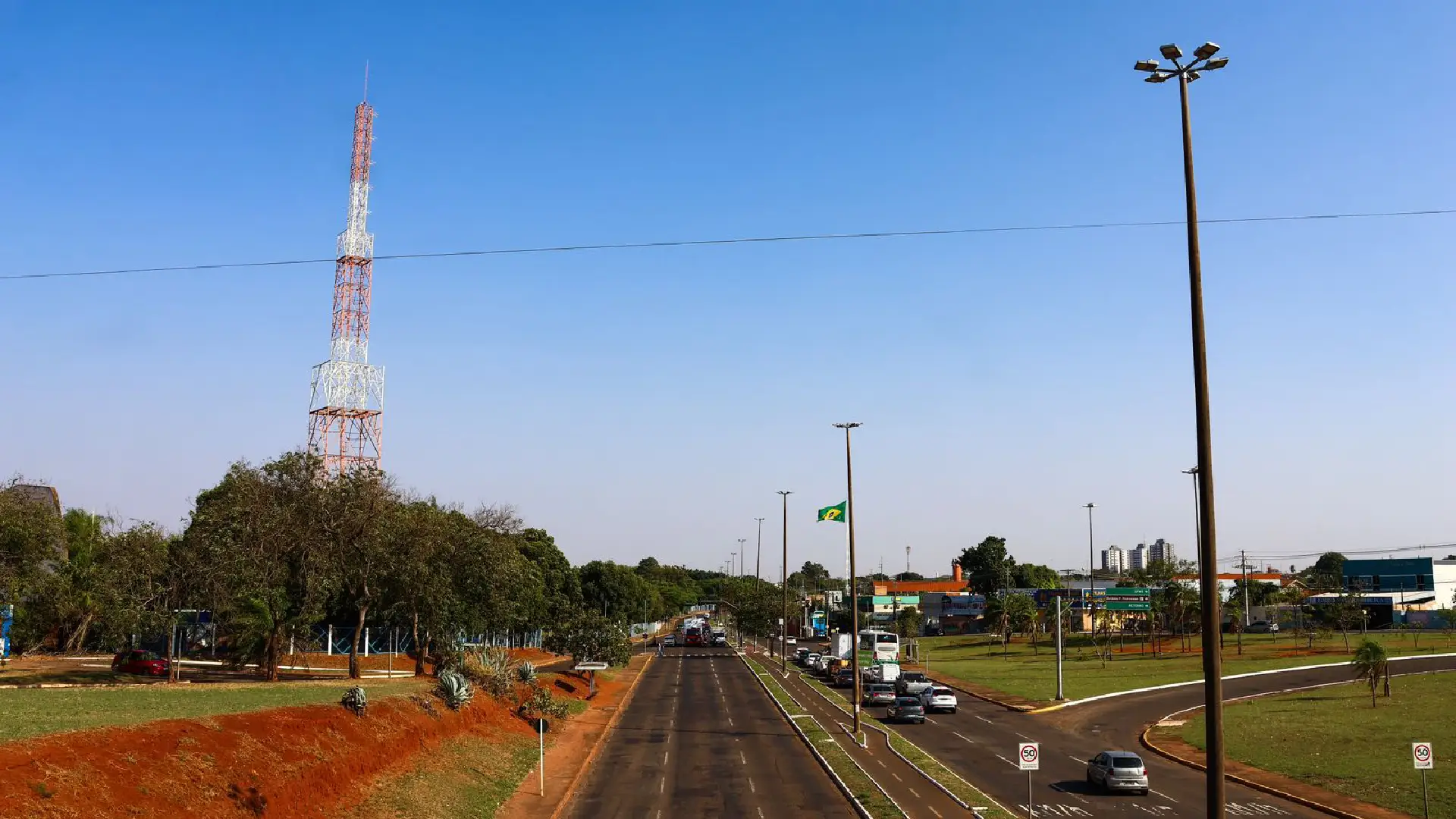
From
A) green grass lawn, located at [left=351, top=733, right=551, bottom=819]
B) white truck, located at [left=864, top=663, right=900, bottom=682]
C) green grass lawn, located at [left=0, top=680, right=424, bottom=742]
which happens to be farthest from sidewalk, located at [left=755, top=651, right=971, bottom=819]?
green grass lawn, located at [left=0, top=680, right=424, bottom=742]

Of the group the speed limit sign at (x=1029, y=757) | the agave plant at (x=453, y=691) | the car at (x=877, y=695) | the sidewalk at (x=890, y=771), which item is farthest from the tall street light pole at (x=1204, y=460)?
the car at (x=877, y=695)

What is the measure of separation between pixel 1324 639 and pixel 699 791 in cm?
9274

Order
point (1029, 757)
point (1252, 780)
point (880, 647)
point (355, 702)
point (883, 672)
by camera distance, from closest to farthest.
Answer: point (1029, 757) < point (355, 702) < point (1252, 780) < point (883, 672) < point (880, 647)

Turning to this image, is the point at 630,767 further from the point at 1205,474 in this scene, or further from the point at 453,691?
the point at 1205,474

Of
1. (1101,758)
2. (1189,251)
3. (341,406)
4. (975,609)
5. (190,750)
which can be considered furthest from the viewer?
(975,609)

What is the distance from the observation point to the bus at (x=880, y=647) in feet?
305

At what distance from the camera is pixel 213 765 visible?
27297 mm

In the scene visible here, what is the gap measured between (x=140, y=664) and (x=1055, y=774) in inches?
1881

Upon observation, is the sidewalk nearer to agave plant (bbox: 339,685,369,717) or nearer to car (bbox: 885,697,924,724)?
car (bbox: 885,697,924,724)

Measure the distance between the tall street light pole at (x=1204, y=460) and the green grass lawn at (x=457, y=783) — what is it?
23.1 m

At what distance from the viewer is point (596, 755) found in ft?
159

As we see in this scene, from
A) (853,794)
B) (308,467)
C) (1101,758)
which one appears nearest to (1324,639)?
(1101,758)

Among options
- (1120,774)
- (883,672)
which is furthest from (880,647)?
(1120,774)

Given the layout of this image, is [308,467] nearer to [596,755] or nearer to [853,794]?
[596,755]
